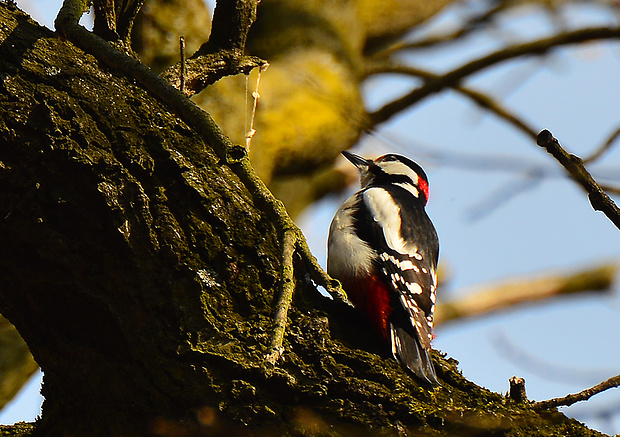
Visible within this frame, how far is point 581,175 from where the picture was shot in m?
1.57

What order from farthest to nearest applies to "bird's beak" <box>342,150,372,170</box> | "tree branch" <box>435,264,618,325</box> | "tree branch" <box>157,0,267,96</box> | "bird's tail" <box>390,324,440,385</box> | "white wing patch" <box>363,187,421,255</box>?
"tree branch" <box>435,264,618,325</box>
"bird's beak" <box>342,150,372,170</box>
"white wing patch" <box>363,187,421,255</box>
"tree branch" <box>157,0,267,96</box>
"bird's tail" <box>390,324,440,385</box>

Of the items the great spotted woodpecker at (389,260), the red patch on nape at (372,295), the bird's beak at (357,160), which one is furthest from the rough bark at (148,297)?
the bird's beak at (357,160)

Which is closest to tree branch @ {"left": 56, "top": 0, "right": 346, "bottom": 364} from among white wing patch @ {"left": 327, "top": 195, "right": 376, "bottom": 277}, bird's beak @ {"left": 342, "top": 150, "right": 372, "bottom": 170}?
white wing patch @ {"left": 327, "top": 195, "right": 376, "bottom": 277}

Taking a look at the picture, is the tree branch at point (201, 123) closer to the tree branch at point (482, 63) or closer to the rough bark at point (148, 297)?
the rough bark at point (148, 297)

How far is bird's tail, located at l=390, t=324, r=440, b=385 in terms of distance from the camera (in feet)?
5.87

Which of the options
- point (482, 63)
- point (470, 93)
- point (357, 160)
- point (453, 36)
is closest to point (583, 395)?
point (357, 160)

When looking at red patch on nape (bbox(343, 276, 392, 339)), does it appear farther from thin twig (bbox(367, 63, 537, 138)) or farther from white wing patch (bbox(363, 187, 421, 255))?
thin twig (bbox(367, 63, 537, 138))

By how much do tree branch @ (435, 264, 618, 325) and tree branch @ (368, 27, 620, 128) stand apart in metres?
2.25

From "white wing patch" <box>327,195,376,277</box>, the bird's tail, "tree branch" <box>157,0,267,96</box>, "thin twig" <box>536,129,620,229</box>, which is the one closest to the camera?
"thin twig" <box>536,129,620,229</box>

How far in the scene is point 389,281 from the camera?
274 cm

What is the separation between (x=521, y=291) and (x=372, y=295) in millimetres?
4744

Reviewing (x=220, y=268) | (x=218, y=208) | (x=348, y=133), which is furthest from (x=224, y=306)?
(x=348, y=133)

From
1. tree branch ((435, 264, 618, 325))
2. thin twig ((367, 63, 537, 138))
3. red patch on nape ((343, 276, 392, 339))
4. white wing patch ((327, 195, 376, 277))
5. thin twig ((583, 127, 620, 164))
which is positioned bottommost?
red patch on nape ((343, 276, 392, 339))

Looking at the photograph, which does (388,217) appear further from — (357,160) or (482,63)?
(482,63)
